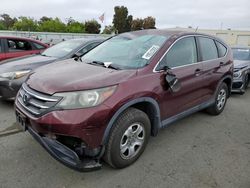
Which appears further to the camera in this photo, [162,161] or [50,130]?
[162,161]

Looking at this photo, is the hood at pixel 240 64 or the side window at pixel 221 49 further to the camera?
the hood at pixel 240 64

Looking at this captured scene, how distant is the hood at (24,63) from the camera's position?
4.78 meters

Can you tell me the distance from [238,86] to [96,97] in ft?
18.0

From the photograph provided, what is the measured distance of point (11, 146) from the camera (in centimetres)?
339

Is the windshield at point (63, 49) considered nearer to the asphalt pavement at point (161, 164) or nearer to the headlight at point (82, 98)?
the asphalt pavement at point (161, 164)

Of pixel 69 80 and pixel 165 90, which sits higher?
pixel 69 80

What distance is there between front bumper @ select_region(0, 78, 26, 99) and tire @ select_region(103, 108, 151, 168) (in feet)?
8.77

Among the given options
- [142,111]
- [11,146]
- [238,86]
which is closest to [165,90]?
[142,111]

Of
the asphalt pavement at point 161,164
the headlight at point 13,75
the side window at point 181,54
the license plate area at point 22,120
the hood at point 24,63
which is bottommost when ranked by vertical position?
the asphalt pavement at point 161,164

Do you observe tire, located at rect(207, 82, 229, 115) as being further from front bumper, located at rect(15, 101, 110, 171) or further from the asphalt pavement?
front bumper, located at rect(15, 101, 110, 171)

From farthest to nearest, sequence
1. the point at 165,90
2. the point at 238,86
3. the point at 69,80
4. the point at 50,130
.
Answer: the point at 238,86 < the point at 165,90 < the point at 69,80 < the point at 50,130

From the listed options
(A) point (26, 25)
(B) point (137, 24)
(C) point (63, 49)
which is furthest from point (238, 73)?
(B) point (137, 24)

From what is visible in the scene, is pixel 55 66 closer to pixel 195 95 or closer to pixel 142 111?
pixel 142 111

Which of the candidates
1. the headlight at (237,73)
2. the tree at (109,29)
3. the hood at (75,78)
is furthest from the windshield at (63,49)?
the tree at (109,29)
